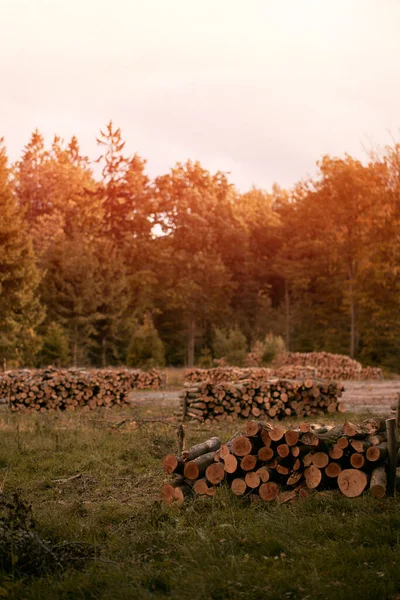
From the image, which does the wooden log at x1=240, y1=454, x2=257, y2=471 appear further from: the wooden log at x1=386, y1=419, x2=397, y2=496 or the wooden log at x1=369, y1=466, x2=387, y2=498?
the wooden log at x1=386, y1=419, x2=397, y2=496

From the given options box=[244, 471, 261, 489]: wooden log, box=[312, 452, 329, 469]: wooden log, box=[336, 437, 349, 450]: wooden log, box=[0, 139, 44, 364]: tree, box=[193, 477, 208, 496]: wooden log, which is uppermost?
box=[0, 139, 44, 364]: tree

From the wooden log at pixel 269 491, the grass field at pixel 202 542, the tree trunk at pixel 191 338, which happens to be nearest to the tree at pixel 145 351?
the tree trunk at pixel 191 338

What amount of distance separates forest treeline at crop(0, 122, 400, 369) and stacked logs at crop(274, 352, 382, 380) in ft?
9.12

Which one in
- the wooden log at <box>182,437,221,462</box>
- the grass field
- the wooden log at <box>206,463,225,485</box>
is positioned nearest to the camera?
the grass field

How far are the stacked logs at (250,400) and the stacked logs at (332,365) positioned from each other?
46.1 ft

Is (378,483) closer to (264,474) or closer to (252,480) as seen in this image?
(264,474)

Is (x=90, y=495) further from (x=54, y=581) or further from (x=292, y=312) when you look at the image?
(x=292, y=312)

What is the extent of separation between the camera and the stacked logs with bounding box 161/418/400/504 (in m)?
7.04

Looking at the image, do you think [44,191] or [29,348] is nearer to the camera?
[29,348]

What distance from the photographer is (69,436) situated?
39.0 ft

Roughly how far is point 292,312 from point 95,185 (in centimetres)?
1577

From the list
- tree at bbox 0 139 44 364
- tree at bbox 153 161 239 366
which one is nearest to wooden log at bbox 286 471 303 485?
tree at bbox 0 139 44 364

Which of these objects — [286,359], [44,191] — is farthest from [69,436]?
[44,191]

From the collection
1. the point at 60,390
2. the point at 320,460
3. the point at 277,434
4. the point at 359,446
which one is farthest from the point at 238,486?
the point at 60,390
